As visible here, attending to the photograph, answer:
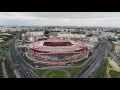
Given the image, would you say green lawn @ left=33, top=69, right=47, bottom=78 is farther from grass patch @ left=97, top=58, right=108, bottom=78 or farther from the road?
grass patch @ left=97, top=58, right=108, bottom=78

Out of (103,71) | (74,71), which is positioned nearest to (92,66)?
(103,71)

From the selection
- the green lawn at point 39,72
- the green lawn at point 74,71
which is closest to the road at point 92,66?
the green lawn at point 74,71

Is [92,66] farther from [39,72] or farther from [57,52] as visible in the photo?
[39,72]

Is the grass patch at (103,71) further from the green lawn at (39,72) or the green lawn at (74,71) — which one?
the green lawn at (39,72)
